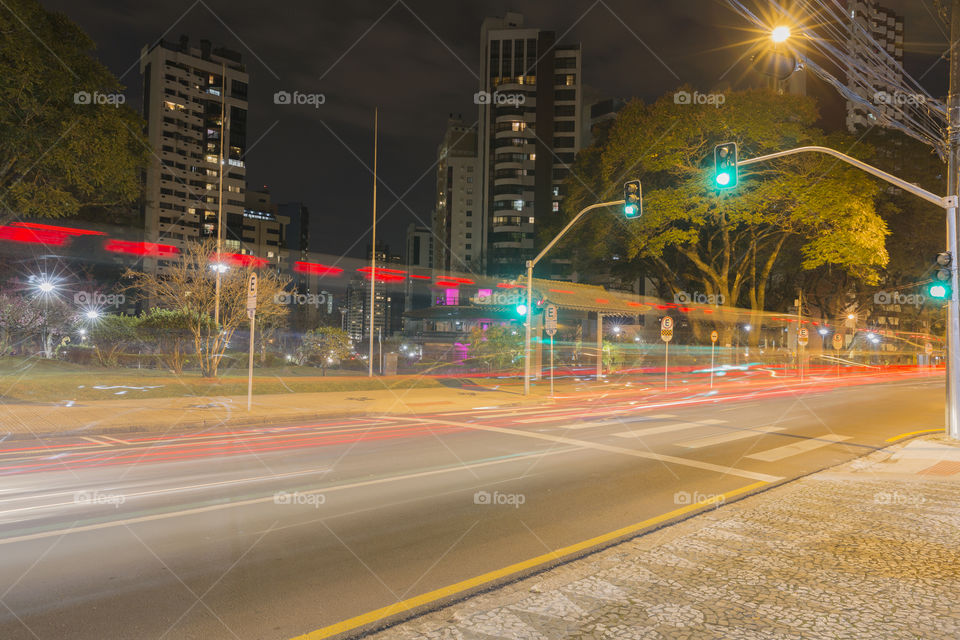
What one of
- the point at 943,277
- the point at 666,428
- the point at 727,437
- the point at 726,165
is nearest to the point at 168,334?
the point at 666,428

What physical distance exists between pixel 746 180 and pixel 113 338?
1337 inches

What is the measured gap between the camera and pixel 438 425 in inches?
563

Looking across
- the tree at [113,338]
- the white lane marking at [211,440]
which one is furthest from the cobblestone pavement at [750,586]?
the tree at [113,338]

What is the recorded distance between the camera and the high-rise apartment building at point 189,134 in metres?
92.9

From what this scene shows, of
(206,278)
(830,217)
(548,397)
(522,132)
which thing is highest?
(522,132)

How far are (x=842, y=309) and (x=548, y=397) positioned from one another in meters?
50.4

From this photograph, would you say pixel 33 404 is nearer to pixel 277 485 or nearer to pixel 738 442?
pixel 277 485

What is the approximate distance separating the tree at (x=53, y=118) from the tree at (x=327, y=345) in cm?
1002

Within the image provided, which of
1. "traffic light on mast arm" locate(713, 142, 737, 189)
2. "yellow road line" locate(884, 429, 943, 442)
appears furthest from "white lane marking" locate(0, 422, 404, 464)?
"yellow road line" locate(884, 429, 943, 442)

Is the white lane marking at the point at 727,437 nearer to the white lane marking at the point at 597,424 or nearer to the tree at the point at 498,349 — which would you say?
the white lane marking at the point at 597,424

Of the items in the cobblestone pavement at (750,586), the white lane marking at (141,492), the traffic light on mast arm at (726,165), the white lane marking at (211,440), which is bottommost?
the white lane marking at (211,440)

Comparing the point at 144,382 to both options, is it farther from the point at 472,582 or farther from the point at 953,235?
the point at 953,235

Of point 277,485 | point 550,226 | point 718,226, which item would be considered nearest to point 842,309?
point 718,226

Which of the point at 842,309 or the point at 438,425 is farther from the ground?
the point at 842,309
